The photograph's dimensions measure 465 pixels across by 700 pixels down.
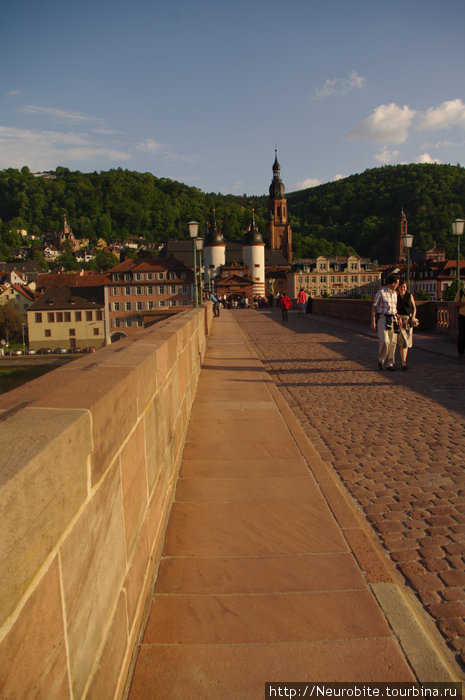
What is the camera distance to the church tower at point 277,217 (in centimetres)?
11962

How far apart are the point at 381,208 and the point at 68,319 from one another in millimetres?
92875

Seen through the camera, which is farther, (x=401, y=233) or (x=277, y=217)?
(x=401, y=233)

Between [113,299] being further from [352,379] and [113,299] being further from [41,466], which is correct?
[41,466]

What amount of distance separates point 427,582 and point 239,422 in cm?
398

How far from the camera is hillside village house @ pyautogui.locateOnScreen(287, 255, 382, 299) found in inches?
4338

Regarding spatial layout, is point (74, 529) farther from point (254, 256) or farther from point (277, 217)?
point (277, 217)

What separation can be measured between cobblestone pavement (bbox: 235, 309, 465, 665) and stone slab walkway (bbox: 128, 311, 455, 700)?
0.65 ft

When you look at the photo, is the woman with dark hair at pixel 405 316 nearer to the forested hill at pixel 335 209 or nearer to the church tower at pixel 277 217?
the forested hill at pixel 335 209

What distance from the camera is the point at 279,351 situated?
53.6 ft

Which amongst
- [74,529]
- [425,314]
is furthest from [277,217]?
[74,529]

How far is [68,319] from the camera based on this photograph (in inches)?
2557

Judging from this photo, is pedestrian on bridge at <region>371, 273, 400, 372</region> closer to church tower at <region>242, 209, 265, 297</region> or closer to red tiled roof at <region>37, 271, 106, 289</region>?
red tiled roof at <region>37, 271, 106, 289</region>

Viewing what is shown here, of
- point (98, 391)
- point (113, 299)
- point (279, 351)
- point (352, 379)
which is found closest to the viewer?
point (98, 391)

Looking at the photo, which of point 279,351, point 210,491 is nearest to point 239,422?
point 210,491
